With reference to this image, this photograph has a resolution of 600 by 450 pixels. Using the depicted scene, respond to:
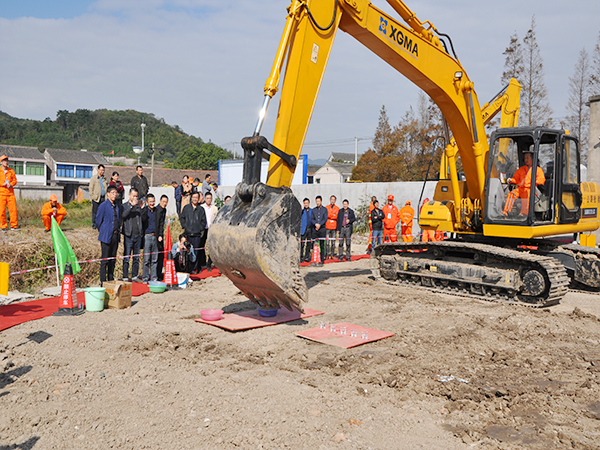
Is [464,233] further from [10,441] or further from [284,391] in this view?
[10,441]

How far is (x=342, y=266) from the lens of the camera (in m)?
13.6

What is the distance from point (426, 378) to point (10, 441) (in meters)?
3.80

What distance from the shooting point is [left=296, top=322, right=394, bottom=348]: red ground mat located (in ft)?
20.5

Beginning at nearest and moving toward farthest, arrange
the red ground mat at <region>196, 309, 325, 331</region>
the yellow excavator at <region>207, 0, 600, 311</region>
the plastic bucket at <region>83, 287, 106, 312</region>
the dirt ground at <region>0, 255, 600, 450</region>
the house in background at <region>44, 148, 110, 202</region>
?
1. the dirt ground at <region>0, 255, 600, 450</region>
2. the yellow excavator at <region>207, 0, 600, 311</region>
3. the red ground mat at <region>196, 309, 325, 331</region>
4. the plastic bucket at <region>83, 287, 106, 312</region>
5. the house in background at <region>44, 148, 110, 202</region>

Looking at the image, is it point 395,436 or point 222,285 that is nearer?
point 395,436

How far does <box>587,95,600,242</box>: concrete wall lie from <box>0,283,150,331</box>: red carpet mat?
733 inches

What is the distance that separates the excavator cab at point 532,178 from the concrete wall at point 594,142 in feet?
36.8

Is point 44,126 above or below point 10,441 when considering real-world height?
above

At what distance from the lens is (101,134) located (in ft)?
378

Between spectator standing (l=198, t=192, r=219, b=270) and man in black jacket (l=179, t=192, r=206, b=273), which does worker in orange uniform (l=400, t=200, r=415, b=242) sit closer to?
spectator standing (l=198, t=192, r=219, b=270)

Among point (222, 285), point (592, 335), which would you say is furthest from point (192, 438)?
point (222, 285)

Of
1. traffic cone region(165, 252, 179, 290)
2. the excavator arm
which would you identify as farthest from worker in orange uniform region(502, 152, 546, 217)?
traffic cone region(165, 252, 179, 290)

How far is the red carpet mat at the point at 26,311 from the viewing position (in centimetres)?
691

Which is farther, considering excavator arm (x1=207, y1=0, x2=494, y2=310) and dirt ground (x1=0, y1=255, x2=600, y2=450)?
excavator arm (x1=207, y1=0, x2=494, y2=310)
